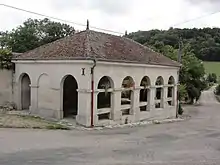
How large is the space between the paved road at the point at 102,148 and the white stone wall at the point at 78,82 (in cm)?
255

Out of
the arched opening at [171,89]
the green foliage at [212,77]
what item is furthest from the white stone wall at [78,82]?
the green foliage at [212,77]

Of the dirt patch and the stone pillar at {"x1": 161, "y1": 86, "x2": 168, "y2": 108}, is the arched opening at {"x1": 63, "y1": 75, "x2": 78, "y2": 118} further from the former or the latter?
the stone pillar at {"x1": 161, "y1": 86, "x2": 168, "y2": 108}

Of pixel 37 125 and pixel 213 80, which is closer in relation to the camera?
pixel 37 125

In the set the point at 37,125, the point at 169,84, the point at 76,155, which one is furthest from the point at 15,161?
the point at 169,84

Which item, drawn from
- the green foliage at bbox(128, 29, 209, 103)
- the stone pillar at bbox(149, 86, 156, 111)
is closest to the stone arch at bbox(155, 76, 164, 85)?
the stone pillar at bbox(149, 86, 156, 111)

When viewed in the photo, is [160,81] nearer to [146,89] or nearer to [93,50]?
[146,89]

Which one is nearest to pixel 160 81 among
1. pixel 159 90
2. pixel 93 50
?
pixel 159 90

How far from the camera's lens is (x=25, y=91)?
24.2 metres

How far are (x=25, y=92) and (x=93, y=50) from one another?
660 cm

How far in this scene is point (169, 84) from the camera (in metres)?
28.7

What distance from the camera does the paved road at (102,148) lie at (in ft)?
35.6

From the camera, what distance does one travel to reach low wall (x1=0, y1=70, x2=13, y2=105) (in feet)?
78.1

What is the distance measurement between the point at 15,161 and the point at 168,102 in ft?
Result: 69.6

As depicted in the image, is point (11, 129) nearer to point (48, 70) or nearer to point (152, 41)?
point (48, 70)
